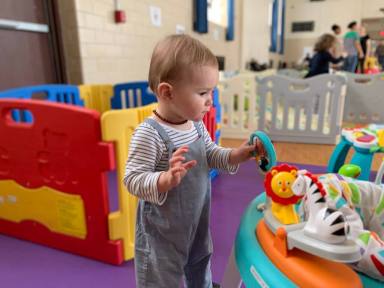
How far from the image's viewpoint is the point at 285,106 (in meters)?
2.58

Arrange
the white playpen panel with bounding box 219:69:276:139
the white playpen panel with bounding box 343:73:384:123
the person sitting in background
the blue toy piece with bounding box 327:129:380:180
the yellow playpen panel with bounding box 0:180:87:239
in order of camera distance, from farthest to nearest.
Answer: the person sitting in background < the white playpen panel with bounding box 343:73:384:123 < the white playpen panel with bounding box 219:69:276:139 < the blue toy piece with bounding box 327:129:380:180 < the yellow playpen panel with bounding box 0:180:87:239

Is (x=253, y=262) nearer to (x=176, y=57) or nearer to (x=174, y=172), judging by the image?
(x=174, y=172)

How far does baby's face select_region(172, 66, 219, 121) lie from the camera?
0.58 metres

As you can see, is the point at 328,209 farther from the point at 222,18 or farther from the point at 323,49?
the point at 222,18

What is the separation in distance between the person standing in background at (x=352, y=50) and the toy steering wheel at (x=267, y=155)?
14.7 ft

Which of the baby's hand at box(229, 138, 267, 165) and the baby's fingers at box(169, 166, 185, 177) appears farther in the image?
the baby's hand at box(229, 138, 267, 165)

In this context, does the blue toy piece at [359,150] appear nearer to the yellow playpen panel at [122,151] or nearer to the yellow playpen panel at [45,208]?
the yellow playpen panel at [122,151]

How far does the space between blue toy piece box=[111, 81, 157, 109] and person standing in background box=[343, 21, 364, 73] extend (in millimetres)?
3649

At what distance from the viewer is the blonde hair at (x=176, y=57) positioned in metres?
0.56

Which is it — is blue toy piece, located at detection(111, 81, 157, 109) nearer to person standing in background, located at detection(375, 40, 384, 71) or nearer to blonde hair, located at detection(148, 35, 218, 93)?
blonde hair, located at detection(148, 35, 218, 93)

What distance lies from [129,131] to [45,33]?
4.02ft

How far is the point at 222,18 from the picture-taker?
4.55 metres

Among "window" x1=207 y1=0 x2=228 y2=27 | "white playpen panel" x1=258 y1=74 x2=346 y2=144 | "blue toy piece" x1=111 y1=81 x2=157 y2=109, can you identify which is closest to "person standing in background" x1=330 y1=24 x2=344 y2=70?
"white playpen panel" x1=258 y1=74 x2=346 y2=144


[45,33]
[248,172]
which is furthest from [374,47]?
[45,33]
